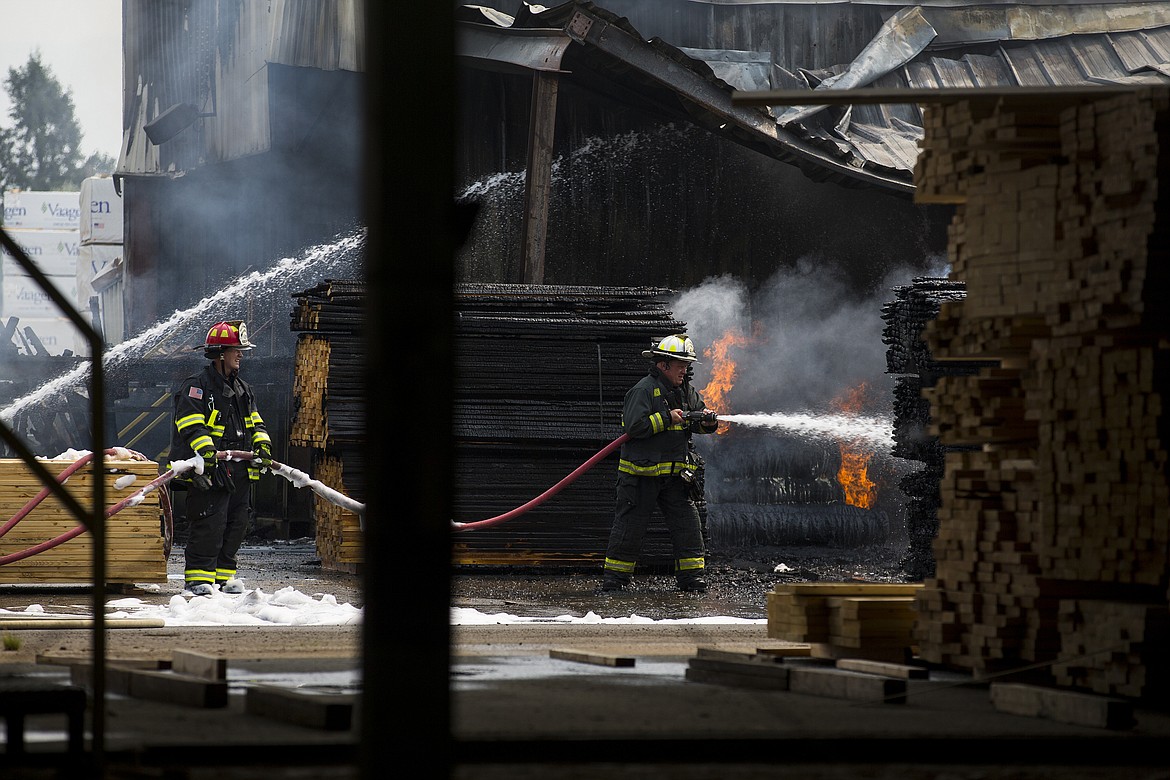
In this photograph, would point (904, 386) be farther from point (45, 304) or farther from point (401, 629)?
point (45, 304)

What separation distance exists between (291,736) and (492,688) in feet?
4.84

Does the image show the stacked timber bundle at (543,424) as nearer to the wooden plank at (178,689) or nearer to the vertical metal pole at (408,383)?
the wooden plank at (178,689)

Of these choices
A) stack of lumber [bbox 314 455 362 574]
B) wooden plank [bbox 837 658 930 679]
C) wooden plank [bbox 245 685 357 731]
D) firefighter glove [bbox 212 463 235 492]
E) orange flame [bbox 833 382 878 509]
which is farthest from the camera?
orange flame [bbox 833 382 878 509]

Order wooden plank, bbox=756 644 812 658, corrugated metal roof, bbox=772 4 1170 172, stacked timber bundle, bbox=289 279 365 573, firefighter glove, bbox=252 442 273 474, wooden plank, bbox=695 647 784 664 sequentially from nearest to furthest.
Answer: wooden plank, bbox=695 647 784 664 → wooden plank, bbox=756 644 812 658 → firefighter glove, bbox=252 442 273 474 → stacked timber bundle, bbox=289 279 365 573 → corrugated metal roof, bbox=772 4 1170 172

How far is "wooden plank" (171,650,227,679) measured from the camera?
6.54 meters

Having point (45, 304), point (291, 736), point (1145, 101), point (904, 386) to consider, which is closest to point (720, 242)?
point (904, 386)

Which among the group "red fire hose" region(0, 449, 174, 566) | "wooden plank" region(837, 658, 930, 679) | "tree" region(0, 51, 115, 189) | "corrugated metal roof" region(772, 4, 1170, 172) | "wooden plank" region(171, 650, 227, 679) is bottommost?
"wooden plank" region(837, 658, 930, 679)

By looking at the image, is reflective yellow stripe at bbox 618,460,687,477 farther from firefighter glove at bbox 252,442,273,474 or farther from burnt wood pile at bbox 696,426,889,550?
burnt wood pile at bbox 696,426,889,550

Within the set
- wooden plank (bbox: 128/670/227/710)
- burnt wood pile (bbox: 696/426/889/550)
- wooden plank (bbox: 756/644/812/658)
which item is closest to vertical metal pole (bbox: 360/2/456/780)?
wooden plank (bbox: 128/670/227/710)

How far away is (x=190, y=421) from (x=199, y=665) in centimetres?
562

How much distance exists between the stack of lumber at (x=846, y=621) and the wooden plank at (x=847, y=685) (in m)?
0.71

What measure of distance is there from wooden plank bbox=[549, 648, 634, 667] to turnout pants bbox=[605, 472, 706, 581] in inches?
185

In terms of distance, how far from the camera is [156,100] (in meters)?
22.2

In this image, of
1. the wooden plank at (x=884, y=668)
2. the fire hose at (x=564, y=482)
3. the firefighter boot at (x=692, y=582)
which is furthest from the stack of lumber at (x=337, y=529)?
the wooden plank at (x=884, y=668)
